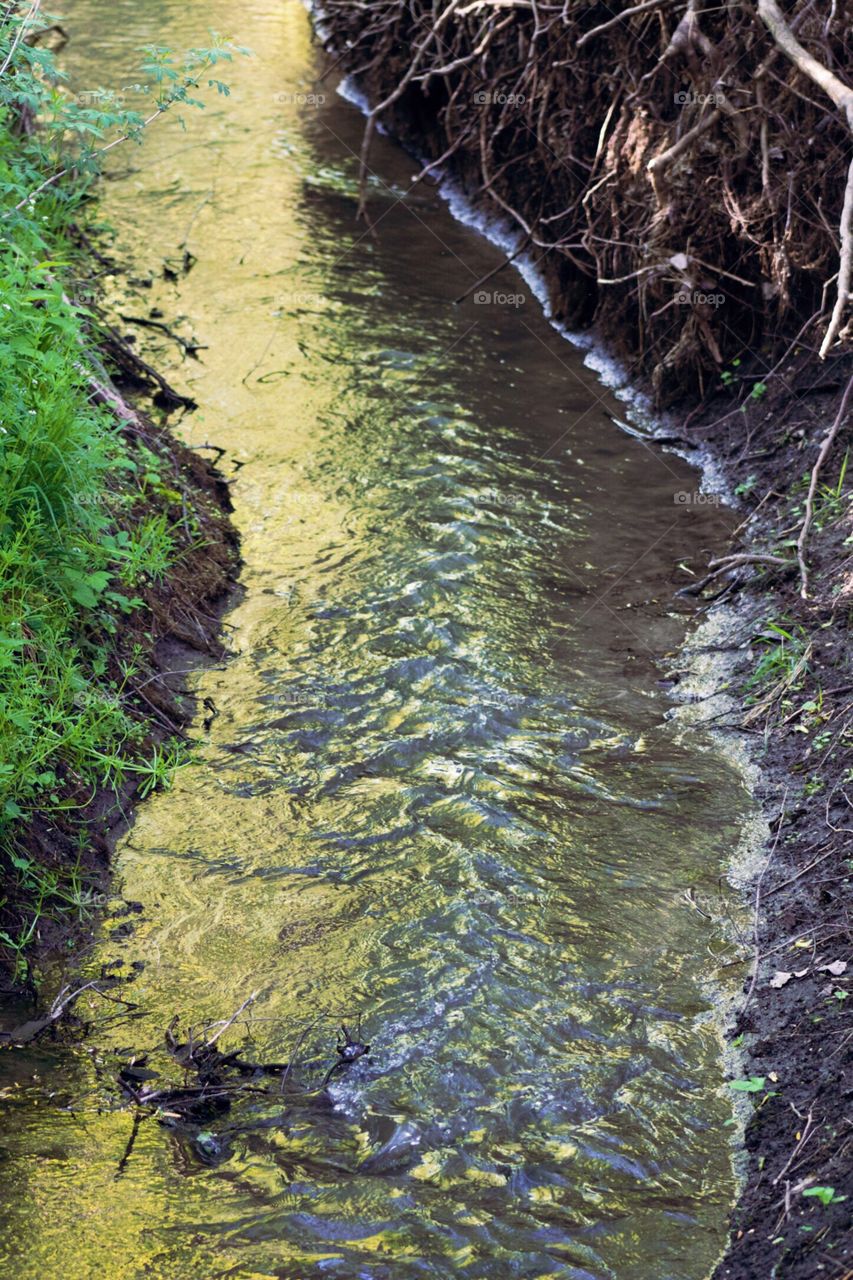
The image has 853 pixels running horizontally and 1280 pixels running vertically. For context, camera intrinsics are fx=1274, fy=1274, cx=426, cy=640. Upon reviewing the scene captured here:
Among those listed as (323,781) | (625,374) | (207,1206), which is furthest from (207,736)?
(625,374)

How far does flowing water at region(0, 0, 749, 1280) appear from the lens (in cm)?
292

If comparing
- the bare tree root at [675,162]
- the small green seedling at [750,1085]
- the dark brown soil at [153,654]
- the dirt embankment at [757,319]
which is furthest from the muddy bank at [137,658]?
the bare tree root at [675,162]

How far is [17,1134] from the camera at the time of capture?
2.99 meters

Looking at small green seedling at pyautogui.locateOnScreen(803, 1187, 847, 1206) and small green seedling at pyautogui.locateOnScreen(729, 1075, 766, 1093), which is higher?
small green seedling at pyautogui.locateOnScreen(803, 1187, 847, 1206)

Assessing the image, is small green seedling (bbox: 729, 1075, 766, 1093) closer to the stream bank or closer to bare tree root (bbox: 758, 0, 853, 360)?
the stream bank

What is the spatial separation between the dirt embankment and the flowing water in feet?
0.70

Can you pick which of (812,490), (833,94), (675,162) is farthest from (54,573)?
(675,162)

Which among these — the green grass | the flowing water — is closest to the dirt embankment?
the flowing water

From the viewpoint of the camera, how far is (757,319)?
6766 millimetres

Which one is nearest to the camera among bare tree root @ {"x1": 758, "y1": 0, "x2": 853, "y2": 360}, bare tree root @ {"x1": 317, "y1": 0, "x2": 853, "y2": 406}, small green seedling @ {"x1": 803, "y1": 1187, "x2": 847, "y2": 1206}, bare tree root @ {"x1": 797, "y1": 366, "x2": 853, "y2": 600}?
small green seedling @ {"x1": 803, "y1": 1187, "x2": 847, "y2": 1206}

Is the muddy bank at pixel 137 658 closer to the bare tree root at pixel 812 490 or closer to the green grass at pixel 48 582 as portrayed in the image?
the green grass at pixel 48 582

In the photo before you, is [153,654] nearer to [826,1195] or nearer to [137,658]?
[137,658]

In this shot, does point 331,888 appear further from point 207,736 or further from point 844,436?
point 844,436

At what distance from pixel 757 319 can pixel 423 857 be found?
158 inches
